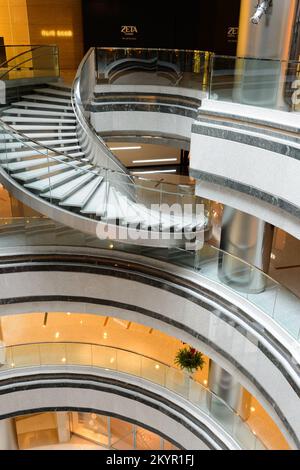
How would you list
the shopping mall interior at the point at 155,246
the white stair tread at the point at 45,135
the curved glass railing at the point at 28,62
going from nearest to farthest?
the shopping mall interior at the point at 155,246 < the white stair tread at the point at 45,135 < the curved glass railing at the point at 28,62

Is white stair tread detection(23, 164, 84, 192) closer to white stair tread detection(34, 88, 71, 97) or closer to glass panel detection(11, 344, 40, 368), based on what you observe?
white stair tread detection(34, 88, 71, 97)

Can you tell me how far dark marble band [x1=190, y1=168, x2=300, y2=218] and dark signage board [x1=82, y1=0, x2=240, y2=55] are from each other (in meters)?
9.22

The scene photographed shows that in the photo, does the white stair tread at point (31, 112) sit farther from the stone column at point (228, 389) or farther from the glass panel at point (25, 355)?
the stone column at point (228, 389)

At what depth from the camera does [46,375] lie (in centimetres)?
1045

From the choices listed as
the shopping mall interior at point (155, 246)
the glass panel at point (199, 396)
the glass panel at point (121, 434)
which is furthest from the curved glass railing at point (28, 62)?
the glass panel at point (121, 434)

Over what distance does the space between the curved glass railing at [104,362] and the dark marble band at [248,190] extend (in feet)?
15.2

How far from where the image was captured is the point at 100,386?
10.4 metres

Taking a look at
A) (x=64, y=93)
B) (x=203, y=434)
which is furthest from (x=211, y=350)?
(x=64, y=93)

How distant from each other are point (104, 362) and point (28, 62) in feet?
23.7

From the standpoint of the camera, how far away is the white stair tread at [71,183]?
6938 millimetres

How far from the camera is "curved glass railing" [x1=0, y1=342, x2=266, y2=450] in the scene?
961 cm

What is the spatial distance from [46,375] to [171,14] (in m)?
11.7

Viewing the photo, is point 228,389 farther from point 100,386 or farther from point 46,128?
point 46,128

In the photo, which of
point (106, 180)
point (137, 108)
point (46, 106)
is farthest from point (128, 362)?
point (46, 106)
